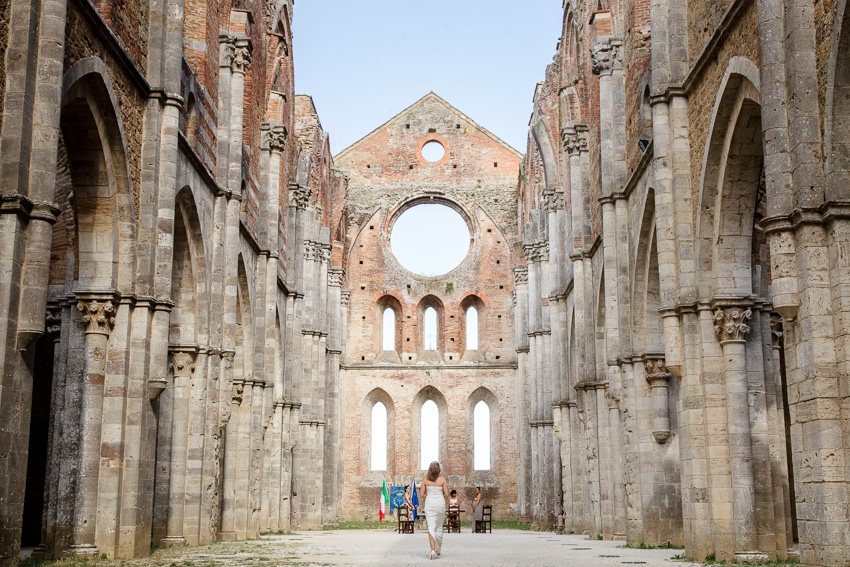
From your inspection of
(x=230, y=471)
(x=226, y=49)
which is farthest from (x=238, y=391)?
(x=226, y=49)

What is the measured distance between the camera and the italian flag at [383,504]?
37688 millimetres

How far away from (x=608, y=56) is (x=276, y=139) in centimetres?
899

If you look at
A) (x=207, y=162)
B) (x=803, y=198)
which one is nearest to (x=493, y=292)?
(x=207, y=162)

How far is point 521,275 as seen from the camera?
39.0 meters

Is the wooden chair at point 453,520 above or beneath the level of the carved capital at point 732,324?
beneath

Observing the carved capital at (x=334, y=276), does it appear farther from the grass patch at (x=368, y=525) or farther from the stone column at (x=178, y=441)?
the stone column at (x=178, y=441)

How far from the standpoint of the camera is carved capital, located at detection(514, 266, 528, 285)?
127 feet

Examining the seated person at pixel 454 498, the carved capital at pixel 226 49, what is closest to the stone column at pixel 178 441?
the carved capital at pixel 226 49

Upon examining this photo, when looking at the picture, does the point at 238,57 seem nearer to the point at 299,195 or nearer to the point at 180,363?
the point at 180,363

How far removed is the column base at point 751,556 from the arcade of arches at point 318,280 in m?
0.14

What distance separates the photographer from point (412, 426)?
133 ft

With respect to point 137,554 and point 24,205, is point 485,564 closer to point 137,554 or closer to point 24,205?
point 137,554

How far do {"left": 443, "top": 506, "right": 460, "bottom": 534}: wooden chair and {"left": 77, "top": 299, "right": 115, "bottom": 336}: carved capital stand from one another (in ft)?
→ 49.0

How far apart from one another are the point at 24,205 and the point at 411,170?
33.7 meters
